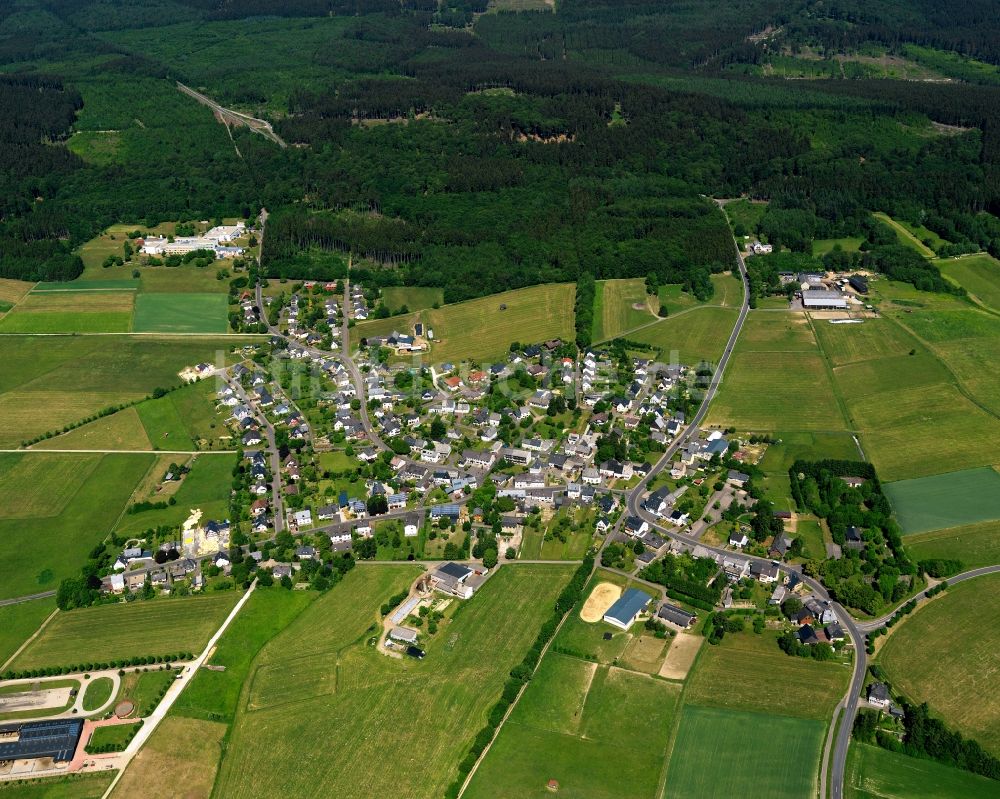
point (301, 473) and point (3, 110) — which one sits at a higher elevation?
point (3, 110)

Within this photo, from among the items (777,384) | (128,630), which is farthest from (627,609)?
(777,384)

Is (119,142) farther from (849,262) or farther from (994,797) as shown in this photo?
(994,797)

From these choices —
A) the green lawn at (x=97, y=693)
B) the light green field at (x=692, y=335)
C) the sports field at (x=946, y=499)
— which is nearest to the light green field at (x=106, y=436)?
the green lawn at (x=97, y=693)

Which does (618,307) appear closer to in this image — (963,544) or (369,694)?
(963,544)

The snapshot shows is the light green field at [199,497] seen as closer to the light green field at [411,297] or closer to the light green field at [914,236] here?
the light green field at [411,297]

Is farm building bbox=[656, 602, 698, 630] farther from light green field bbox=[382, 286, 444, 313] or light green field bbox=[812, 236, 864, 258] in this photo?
light green field bbox=[812, 236, 864, 258]

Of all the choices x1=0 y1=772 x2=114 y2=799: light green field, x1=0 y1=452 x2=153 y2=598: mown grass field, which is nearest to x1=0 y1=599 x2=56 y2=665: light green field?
x1=0 y1=452 x2=153 y2=598: mown grass field

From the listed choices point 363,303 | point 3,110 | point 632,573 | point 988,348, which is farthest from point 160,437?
point 3,110
